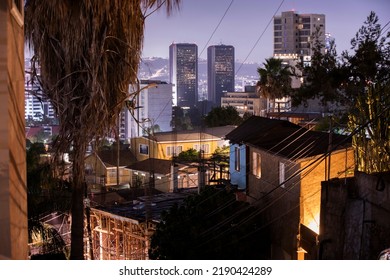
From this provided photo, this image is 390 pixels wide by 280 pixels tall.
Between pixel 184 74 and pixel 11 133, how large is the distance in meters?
6.53

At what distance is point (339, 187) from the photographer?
4.46 m

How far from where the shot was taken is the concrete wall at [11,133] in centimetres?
218

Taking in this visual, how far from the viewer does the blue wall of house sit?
850cm

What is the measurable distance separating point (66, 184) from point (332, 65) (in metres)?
5.28

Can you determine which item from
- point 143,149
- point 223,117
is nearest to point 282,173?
point 143,149

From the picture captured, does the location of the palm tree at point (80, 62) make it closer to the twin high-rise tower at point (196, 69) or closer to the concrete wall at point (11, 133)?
the concrete wall at point (11, 133)

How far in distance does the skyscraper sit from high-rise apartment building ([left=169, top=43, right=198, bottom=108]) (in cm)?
65

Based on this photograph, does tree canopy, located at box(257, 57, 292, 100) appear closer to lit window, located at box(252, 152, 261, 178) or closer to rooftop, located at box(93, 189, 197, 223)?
rooftop, located at box(93, 189, 197, 223)

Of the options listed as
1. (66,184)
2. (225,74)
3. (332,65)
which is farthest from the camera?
(225,74)

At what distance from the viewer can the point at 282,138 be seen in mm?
7199

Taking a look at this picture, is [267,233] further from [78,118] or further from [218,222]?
[78,118]

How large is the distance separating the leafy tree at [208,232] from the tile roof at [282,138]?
0.84 meters

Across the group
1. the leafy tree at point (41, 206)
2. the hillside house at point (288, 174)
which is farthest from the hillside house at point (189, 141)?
the leafy tree at point (41, 206)
